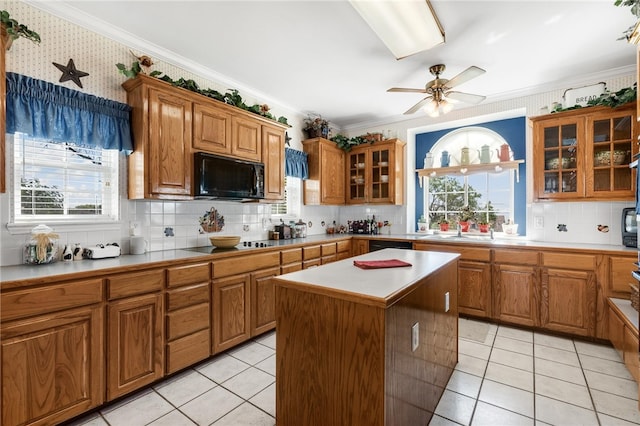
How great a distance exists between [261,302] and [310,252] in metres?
0.93

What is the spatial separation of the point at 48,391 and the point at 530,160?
508cm

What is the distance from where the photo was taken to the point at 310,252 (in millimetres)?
3674

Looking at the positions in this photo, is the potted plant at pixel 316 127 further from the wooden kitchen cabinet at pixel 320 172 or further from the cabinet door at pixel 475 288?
the cabinet door at pixel 475 288

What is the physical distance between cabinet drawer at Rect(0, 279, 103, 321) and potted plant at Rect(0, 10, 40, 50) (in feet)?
5.18

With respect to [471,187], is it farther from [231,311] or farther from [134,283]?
[134,283]

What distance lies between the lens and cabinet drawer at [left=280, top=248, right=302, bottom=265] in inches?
129

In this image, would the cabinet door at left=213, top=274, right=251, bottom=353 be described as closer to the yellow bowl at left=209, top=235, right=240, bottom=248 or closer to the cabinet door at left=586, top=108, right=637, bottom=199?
the yellow bowl at left=209, top=235, right=240, bottom=248

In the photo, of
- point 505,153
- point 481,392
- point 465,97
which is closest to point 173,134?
point 465,97

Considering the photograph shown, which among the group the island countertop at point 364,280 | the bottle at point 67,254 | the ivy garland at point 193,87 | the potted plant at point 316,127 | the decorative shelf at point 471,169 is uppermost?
the potted plant at point 316,127

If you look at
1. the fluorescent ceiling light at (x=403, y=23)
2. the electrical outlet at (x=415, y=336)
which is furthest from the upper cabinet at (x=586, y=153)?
the electrical outlet at (x=415, y=336)

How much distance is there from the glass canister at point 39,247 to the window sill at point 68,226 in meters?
0.08

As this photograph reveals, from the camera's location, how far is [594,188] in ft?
10.3

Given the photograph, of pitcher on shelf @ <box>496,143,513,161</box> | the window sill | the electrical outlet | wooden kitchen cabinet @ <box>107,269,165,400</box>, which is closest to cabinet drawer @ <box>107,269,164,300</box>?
wooden kitchen cabinet @ <box>107,269,165,400</box>

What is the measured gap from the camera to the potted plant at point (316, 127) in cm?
451
